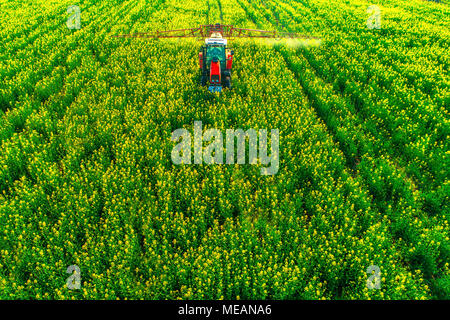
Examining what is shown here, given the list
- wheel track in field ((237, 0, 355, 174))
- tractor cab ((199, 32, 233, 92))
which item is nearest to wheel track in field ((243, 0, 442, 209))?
wheel track in field ((237, 0, 355, 174))

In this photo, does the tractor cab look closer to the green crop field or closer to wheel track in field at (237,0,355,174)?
the green crop field

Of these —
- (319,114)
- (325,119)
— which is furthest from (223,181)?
(319,114)

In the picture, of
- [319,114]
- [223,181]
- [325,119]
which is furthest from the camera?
[319,114]

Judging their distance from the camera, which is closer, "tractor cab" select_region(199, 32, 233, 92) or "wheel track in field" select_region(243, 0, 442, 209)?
"wheel track in field" select_region(243, 0, 442, 209)

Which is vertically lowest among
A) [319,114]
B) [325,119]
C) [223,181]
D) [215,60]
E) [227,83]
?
[223,181]

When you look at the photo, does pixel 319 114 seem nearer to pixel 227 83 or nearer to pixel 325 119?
pixel 325 119

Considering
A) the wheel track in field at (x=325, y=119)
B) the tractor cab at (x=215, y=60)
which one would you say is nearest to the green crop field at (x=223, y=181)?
the wheel track in field at (x=325, y=119)

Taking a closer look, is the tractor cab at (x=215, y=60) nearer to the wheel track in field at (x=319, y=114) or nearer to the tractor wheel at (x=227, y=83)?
the tractor wheel at (x=227, y=83)

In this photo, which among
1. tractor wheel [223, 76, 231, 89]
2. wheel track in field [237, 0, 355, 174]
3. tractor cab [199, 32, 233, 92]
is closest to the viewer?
wheel track in field [237, 0, 355, 174]
